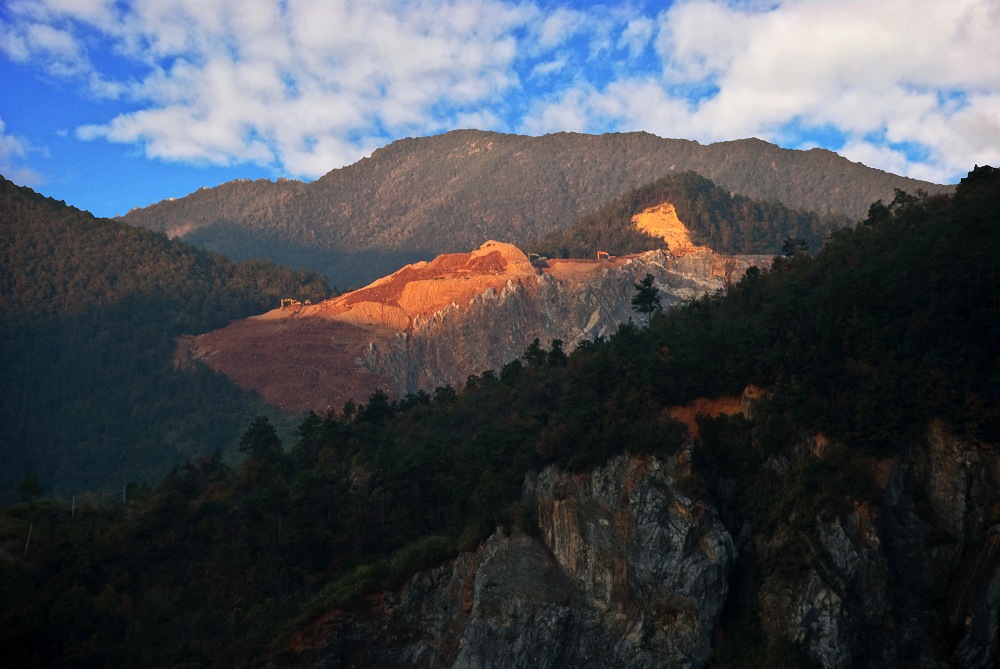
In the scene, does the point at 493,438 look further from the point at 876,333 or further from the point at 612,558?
the point at 876,333

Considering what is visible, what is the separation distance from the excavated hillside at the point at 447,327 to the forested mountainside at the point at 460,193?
5125 centimetres

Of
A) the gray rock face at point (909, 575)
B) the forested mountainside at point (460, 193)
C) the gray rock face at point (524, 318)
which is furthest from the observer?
the forested mountainside at point (460, 193)

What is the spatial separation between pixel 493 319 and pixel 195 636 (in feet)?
158

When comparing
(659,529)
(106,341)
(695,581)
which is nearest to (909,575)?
(695,581)

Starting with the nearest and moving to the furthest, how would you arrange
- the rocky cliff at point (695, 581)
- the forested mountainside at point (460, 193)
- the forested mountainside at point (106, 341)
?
the rocky cliff at point (695, 581), the forested mountainside at point (106, 341), the forested mountainside at point (460, 193)

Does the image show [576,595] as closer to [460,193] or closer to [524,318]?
[524,318]

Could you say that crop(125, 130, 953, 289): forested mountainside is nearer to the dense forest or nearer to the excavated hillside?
the dense forest

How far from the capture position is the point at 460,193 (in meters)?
159

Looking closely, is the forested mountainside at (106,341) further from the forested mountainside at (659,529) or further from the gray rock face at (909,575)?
the gray rock face at (909,575)

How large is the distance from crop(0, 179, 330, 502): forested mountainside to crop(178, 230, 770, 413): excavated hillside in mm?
3643

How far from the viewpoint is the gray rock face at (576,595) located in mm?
34719

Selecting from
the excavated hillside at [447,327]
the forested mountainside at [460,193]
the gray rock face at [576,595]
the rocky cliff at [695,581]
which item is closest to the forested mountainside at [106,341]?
the excavated hillside at [447,327]

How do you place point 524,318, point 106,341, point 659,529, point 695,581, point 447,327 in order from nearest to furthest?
point 695,581, point 659,529, point 524,318, point 447,327, point 106,341

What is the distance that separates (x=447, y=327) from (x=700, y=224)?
76.0 feet
